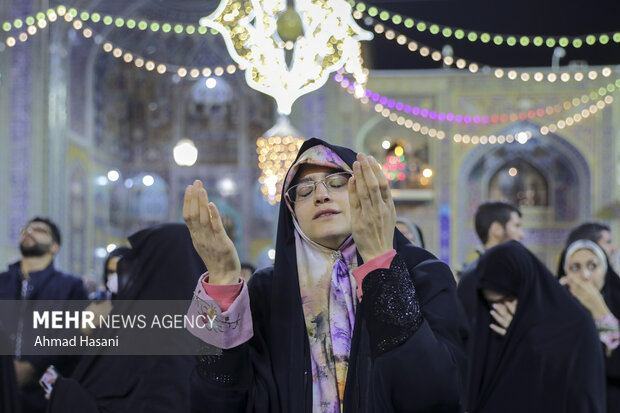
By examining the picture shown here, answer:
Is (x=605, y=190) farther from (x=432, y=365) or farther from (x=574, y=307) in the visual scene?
(x=432, y=365)

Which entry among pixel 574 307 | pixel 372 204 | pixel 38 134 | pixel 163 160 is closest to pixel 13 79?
pixel 38 134

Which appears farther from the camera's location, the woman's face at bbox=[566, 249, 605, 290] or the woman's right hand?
the woman's face at bbox=[566, 249, 605, 290]

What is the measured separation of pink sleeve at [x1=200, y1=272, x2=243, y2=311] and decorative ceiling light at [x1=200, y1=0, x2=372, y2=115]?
343cm

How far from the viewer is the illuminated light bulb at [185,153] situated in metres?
14.1

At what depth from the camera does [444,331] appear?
4.73 ft

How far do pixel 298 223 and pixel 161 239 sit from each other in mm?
1110

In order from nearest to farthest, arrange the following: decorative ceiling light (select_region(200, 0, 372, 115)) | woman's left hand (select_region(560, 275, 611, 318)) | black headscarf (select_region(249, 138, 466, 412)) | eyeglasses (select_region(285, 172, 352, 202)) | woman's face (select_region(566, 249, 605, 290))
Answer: black headscarf (select_region(249, 138, 466, 412)), eyeglasses (select_region(285, 172, 352, 202)), woman's left hand (select_region(560, 275, 611, 318)), woman's face (select_region(566, 249, 605, 290)), decorative ceiling light (select_region(200, 0, 372, 115))

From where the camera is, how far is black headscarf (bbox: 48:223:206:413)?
251cm

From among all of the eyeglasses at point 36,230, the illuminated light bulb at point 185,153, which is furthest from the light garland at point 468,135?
the eyeglasses at point 36,230

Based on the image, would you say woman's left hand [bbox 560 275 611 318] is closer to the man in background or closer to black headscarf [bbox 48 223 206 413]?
black headscarf [bbox 48 223 206 413]

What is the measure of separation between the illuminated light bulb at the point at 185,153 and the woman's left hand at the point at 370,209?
12841 millimetres

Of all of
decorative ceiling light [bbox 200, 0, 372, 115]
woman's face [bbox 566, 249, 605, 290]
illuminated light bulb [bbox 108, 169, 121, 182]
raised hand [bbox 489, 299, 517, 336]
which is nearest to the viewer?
raised hand [bbox 489, 299, 517, 336]

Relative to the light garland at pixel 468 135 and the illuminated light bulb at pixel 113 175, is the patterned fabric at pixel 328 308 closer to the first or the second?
the light garland at pixel 468 135

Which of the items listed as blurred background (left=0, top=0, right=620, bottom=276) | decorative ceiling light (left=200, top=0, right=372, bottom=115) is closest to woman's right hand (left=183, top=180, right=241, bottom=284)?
decorative ceiling light (left=200, top=0, right=372, bottom=115)
